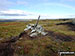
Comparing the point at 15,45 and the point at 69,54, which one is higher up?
the point at 15,45

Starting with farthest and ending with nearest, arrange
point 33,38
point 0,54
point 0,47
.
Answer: point 33,38, point 0,47, point 0,54

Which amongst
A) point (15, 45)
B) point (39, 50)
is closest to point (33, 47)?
point (39, 50)

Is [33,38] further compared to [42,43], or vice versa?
[33,38]

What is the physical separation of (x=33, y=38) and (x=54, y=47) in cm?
537

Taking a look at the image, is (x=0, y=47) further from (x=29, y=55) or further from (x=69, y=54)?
(x=69, y=54)

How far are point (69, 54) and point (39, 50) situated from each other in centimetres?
468

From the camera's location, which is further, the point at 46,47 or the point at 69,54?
the point at 46,47

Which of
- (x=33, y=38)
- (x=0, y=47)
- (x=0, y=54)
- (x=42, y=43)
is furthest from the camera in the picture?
(x=33, y=38)

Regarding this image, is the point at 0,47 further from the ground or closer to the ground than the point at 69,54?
further from the ground

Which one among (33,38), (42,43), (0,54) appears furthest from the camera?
(33,38)

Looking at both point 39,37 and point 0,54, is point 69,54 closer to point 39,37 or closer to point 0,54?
point 39,37

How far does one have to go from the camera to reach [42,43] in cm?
1852

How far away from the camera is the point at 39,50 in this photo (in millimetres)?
16438

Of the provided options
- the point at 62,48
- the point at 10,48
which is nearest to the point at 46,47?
the point at 62,48
